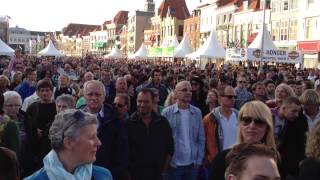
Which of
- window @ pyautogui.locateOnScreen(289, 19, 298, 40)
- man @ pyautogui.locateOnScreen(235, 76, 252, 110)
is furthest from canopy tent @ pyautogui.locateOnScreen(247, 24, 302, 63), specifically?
window @ pyautogui.locateOnScreen(289, 19, 298, 40)

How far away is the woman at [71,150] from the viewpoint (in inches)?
115

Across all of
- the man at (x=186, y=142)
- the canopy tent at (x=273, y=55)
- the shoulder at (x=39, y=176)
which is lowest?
the man at (x=186, y=142)

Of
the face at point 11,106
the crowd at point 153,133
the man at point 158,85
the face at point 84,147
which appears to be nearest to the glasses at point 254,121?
the crowd at point 153,133

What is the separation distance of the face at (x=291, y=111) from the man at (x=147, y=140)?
141cm

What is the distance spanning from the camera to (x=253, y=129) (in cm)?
399

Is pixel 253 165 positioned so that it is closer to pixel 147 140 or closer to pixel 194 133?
pixel 147 140

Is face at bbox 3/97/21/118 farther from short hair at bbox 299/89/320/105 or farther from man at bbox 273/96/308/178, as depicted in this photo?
short hair at bbox 299/89/320/105

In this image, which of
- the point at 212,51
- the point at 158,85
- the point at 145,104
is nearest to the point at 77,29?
the point at 212,51

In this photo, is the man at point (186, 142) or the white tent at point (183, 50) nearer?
the man at point (186, 142)

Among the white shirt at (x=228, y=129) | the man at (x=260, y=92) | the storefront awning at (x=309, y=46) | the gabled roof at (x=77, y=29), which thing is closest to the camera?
the white shirt at (x=228, y=129)

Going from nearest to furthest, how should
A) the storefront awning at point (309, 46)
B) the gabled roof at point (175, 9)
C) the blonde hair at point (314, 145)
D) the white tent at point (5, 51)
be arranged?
the blonde hair at point (314, 145), the white tent at point (5, 51), the storefront awning at point (309, 46), the gabled roof at point (175, 9)

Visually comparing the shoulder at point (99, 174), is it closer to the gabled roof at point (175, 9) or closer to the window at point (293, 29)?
the window at point (293, 29)

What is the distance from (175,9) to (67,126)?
92140mm

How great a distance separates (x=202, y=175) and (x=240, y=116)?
3058 mm
